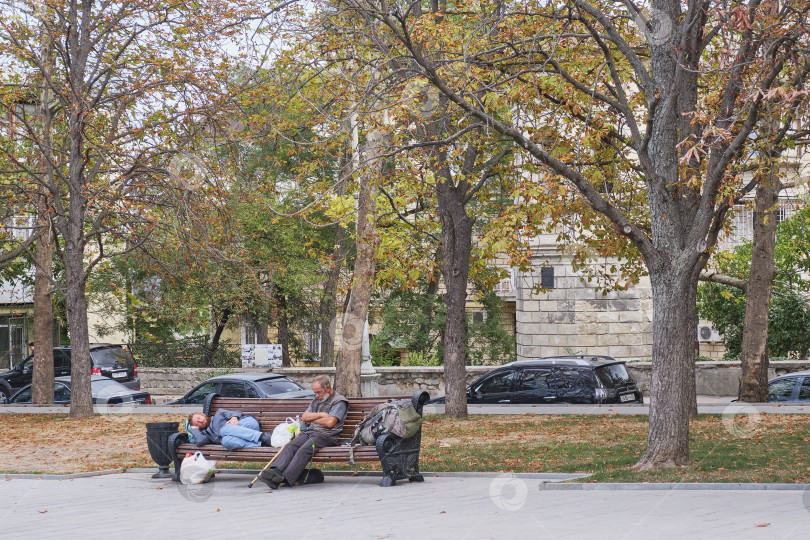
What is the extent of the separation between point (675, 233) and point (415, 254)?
29.2ft

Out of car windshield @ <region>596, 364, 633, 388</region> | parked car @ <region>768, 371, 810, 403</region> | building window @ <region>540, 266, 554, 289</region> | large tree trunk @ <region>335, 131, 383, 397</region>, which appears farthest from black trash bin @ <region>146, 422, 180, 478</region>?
building window @ <region>540, 266, 554, 289</region>

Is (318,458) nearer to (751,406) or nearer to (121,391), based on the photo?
(751,406)

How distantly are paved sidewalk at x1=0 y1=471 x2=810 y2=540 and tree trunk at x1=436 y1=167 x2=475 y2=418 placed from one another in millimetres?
7456

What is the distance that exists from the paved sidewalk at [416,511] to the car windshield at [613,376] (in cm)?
840

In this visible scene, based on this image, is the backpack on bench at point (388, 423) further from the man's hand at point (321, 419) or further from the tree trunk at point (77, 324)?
the tree trunk at point (77, 324)

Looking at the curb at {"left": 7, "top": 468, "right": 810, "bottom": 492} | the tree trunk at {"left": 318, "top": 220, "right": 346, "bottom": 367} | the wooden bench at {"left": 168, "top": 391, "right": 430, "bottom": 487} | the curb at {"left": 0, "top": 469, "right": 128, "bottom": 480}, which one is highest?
the tree trunk at {"left": 318, "top": 220, "right": 346, "bottom": 367}

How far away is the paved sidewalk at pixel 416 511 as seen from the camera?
24.7 ft

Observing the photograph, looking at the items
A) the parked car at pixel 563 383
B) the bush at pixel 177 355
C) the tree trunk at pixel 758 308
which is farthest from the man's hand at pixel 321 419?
the bush at pixel 177 355

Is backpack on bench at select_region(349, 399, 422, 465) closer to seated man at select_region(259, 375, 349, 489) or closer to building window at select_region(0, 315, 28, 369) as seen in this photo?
seated man at select_region(259, 375, 349, 489)

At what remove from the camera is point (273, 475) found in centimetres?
1032

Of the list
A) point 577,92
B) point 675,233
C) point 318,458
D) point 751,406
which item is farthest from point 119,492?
point 751,406

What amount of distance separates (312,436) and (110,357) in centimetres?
2176

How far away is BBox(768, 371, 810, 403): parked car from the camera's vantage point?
18.5 m

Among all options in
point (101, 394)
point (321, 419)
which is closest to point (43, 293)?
point (101, 394)
